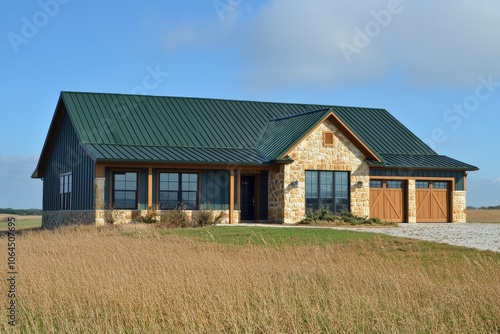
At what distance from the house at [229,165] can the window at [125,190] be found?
1.7 inches

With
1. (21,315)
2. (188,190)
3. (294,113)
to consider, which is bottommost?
(21,315)

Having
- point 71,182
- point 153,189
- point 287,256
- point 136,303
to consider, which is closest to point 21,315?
point 136,303

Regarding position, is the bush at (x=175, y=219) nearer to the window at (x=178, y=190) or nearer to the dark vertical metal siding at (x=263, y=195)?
the window at (x=178, y=190)

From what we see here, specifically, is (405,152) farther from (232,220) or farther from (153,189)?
(153,189)

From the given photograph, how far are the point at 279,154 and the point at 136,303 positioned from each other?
832 inches

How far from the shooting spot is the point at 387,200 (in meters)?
35.8

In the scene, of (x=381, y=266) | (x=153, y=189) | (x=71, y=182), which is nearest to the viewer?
(x=381, y=266)

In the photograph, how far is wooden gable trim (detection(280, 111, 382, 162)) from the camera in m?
32.6

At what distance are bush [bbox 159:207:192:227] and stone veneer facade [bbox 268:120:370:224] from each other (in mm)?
4493

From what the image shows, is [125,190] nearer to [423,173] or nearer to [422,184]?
[423,173]

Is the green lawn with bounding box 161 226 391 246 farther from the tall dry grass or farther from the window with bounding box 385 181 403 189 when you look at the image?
the window with bounding box 385 181 403 189

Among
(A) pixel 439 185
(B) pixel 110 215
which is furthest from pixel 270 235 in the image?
(A) pixel 439 185

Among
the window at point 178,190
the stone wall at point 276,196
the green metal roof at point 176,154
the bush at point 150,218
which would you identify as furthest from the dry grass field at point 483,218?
the bush at point 150,218

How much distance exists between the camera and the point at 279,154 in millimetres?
32250
